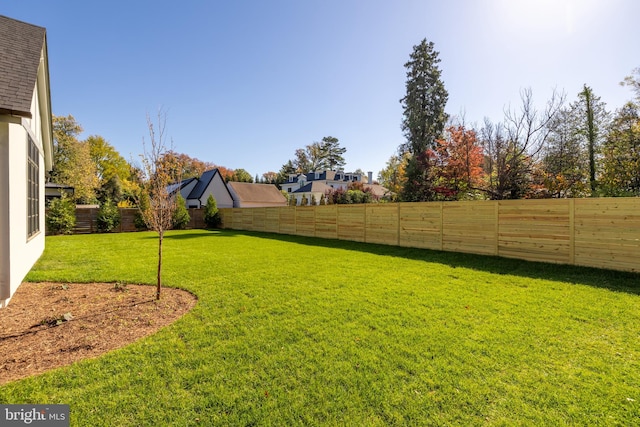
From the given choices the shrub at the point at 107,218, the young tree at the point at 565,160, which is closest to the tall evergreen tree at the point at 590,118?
the young tree at the point at 565,160

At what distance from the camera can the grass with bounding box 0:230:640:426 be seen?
228 cm

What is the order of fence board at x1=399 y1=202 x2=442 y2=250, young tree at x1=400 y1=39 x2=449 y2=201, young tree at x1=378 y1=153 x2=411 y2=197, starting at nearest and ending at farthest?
fence board at x1=399 y1=202 x2=442 y2=250
young tree at x1=400 y1=39 x2=449 y2=201
young tree at x1=378 y1=153 x2=411 y2=197

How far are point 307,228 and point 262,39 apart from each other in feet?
30.5

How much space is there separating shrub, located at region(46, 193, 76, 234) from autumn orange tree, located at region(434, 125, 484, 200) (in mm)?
22759

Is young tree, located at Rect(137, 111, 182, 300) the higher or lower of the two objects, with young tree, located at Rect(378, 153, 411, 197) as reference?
lower

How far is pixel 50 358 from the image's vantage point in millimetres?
3109

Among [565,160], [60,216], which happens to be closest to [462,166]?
[565,160]

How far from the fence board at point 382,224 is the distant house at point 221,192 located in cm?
2207

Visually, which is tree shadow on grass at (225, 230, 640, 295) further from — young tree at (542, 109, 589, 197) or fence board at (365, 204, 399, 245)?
young tree at (542, 109, 589, 197)

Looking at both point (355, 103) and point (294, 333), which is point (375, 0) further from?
point (294, 333)

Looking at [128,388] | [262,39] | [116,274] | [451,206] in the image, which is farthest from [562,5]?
→ [116,274]

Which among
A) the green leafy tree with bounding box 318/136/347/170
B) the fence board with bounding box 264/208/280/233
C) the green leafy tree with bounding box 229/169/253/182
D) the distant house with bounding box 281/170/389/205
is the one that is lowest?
the fence board with bounding box 264/208/280/233

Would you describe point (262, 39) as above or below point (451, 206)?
above

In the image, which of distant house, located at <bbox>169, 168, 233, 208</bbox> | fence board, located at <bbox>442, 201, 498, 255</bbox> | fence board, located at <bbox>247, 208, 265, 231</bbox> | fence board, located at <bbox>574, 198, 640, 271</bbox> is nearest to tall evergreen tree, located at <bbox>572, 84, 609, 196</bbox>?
fence board, located at <bbox>442, 201, 498, 255</bbox>
